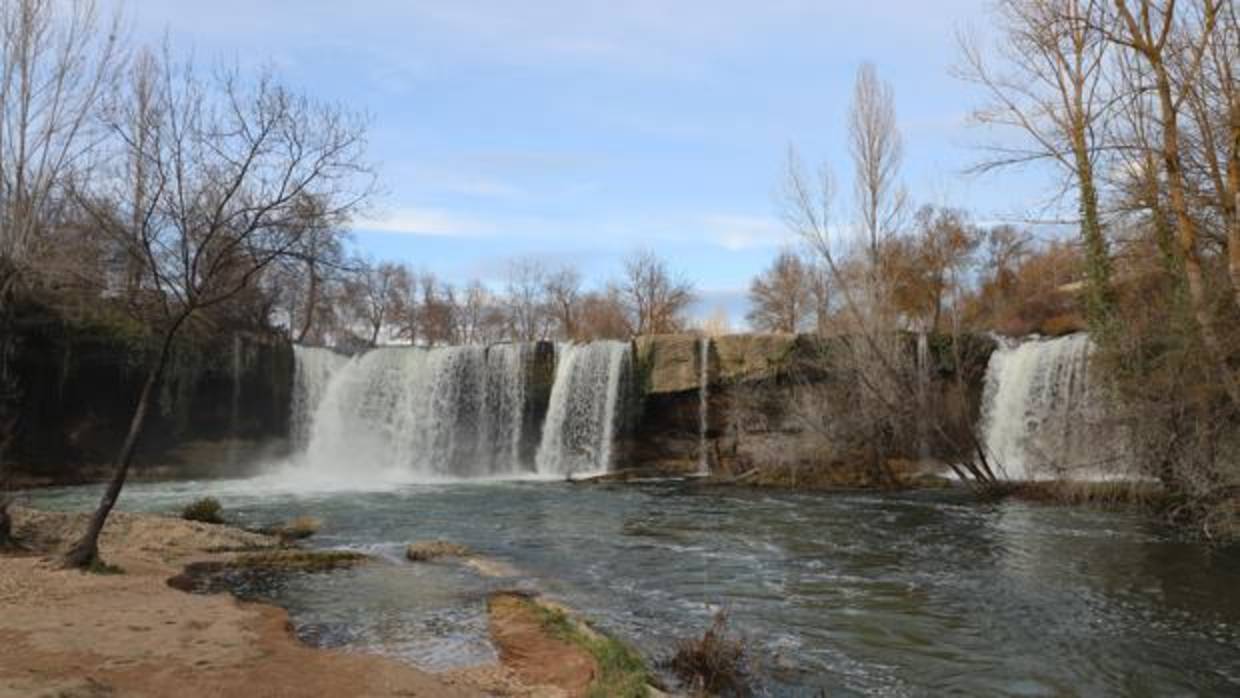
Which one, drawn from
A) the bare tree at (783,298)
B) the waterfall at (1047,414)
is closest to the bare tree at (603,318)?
the bare tree at (783,298)

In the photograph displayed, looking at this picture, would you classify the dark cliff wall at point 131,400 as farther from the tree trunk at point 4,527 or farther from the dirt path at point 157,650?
the dirt path at point 157,650

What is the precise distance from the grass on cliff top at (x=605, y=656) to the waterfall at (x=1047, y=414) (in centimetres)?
1050

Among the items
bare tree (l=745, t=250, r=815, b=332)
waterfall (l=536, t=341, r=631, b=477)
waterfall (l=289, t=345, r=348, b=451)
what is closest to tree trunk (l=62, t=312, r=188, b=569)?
waterfall (l=536, t=341, r=631, b=477)

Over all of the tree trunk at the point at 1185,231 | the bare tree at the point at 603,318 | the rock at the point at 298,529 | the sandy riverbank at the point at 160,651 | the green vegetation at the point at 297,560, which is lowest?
the rock at the point at 298,529

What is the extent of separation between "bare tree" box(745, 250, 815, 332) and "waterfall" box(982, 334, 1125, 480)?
22.8 meters

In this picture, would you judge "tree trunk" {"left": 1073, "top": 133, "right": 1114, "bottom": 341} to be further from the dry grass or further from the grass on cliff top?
the grass on cliff top

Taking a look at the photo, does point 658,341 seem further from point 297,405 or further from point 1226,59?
point 1226,59

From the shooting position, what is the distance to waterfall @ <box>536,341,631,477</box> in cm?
2742

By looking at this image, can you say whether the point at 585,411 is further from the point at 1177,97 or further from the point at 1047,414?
the point at 1177,97

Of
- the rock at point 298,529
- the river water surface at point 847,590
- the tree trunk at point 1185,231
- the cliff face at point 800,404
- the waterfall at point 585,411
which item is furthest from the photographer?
the waterfall at point 585,411

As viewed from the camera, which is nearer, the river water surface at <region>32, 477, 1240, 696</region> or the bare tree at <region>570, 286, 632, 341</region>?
the river water surface at <region>32, 477, 1240, 696</region>

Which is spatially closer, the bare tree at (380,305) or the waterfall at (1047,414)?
the waterfall at (1047,414)

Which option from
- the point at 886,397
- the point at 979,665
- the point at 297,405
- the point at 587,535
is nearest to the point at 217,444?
the point at 297,405

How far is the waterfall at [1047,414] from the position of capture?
15.8 meters
